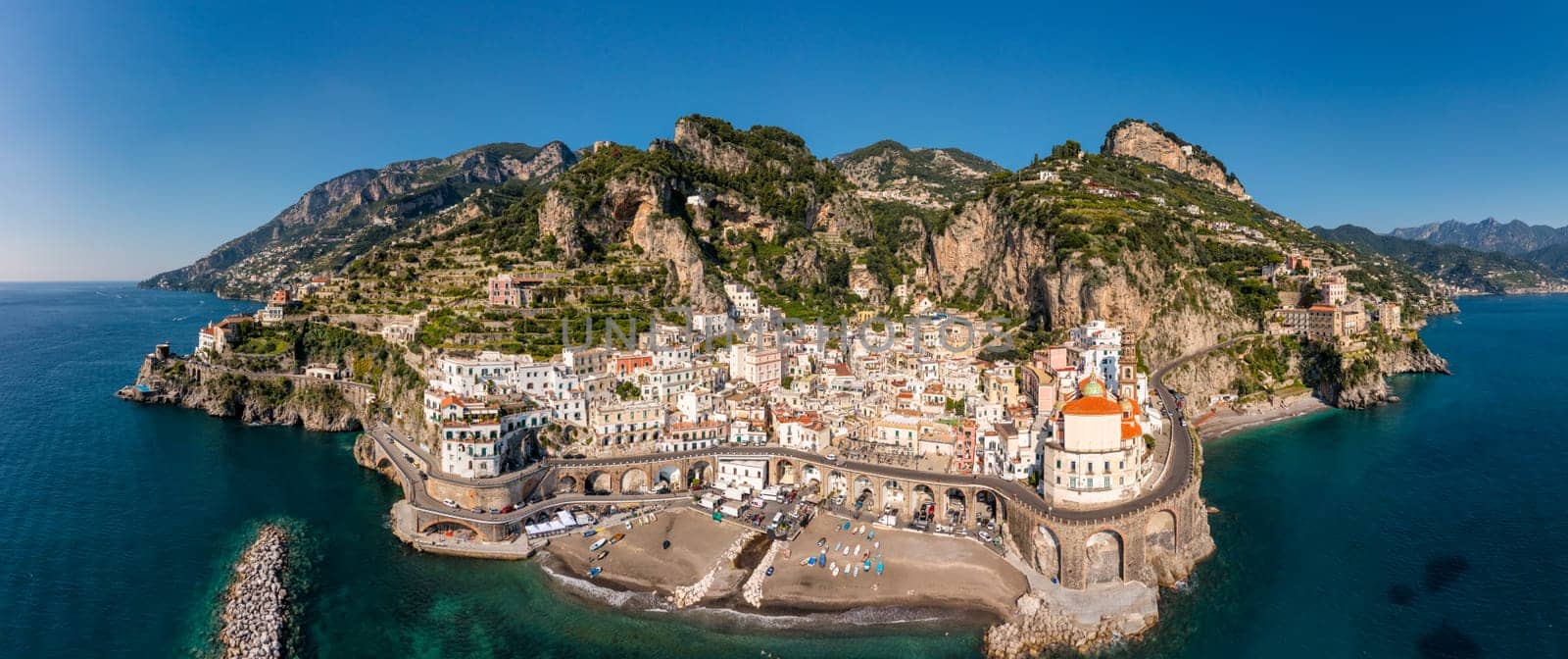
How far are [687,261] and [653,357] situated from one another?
21527mm

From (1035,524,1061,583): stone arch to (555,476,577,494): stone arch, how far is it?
77.0ft

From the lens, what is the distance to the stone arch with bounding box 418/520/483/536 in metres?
35.8

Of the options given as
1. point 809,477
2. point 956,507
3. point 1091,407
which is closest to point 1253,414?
point 1091,407

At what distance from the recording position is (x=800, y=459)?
40688 mm

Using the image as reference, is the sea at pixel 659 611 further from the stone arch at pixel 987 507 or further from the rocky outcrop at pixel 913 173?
the rocky outcrop at pixel 913 173

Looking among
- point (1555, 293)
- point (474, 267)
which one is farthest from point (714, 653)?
point (1555, 293)

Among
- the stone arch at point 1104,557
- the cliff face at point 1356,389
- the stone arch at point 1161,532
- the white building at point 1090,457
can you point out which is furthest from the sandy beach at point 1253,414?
the stone arch at point 1104,557

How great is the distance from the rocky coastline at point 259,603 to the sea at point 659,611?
776 mm

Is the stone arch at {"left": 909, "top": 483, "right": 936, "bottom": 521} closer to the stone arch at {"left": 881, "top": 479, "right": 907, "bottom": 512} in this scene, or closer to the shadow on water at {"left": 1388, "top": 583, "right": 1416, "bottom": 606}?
the stone arch at {"left": 881, "top": 479, "right": 907, "bottom": 512}

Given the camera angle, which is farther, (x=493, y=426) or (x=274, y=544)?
(x=493, y=426)

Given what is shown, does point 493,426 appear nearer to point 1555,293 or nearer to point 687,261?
point 687,261

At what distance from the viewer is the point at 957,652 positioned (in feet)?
88.8

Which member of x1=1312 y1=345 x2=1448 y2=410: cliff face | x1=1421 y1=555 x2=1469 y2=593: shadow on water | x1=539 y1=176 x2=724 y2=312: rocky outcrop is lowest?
x1=1421 y1=555 x2=1469 y2=593: shadow on water

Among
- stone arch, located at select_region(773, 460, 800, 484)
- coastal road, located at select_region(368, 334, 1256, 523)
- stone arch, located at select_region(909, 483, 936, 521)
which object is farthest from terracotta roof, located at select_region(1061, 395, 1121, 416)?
stone arch, located at select_region(773, 460, 800, 484)
